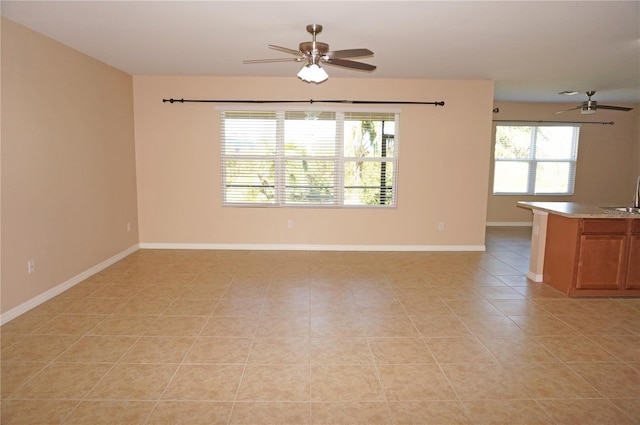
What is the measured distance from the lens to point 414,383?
235 centimetres

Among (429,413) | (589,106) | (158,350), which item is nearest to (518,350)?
(429,413)

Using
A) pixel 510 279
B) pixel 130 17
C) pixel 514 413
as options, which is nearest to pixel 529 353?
pixel 514 413

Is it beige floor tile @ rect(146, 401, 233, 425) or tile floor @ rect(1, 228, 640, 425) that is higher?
tile floor @ rect(1, 228, 640, 425)

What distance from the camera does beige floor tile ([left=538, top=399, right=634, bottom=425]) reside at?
201 centimetres

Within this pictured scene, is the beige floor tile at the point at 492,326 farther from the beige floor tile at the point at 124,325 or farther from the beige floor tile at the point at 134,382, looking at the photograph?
the beige floor tile at the point at 124,325

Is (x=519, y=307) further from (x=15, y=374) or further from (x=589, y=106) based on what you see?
(x=589, y=106)

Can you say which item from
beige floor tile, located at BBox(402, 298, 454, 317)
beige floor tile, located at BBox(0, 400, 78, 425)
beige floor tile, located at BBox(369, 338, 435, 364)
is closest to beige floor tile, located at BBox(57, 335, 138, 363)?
beige floor tile, located at BBox(0, 400, 78, 425)

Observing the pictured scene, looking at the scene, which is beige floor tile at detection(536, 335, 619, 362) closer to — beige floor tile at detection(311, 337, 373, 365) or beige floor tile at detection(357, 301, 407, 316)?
beige floor tile at detection(357, 301, 407, 316)

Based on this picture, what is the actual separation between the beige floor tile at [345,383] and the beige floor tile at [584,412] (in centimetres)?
94

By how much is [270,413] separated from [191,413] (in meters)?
0.43

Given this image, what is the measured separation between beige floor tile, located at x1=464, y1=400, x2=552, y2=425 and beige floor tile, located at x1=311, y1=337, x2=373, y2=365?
73 cm

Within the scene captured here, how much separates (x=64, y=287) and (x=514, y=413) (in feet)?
13.7

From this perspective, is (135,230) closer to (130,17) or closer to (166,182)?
(166,182)

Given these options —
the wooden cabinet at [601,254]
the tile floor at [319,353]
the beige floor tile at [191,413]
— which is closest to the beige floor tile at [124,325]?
the tile floor at [319,353]
